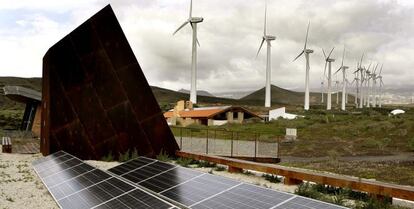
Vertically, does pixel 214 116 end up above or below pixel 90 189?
above

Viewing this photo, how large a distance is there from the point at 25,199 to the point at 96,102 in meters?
7.45

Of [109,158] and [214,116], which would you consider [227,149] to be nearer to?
[109,158]

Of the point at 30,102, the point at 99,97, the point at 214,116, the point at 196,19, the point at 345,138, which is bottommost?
the point at 345,138

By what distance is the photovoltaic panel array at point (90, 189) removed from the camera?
8.24m

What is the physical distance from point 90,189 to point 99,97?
8400mm

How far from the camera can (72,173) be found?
40.6 feet

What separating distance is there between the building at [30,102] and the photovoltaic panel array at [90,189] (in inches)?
1002

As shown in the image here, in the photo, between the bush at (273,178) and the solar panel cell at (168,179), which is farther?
the bush at (273,178)

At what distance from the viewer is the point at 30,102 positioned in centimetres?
4347

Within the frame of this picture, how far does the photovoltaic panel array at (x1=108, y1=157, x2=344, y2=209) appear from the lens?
7379mm

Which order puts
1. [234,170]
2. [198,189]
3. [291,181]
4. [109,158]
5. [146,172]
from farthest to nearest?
[109,158]
[234,170]
[291,181]
[146,172]
[198,189]

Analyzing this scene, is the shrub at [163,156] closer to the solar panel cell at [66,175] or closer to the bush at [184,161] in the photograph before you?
the bush at [184,161]

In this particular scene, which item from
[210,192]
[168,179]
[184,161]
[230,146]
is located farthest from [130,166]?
[230,146]

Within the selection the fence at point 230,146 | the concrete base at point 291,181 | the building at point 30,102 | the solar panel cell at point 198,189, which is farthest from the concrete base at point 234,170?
the building at point 30,102
